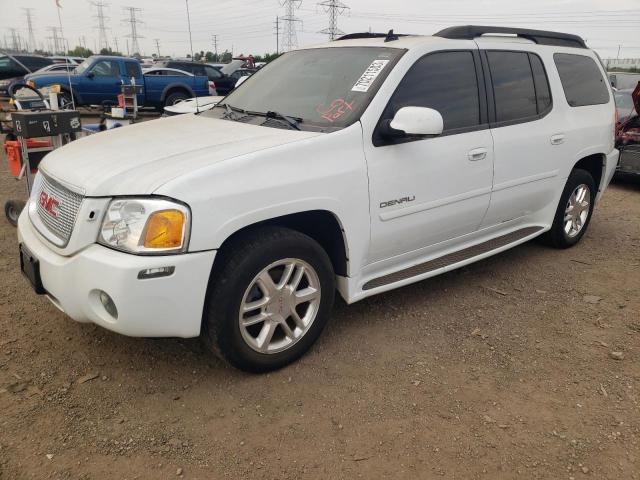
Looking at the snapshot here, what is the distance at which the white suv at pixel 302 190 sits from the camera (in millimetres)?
2350

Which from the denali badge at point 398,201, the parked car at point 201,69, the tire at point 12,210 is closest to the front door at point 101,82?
the parked car at point 201,69

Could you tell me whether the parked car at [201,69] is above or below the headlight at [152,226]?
below

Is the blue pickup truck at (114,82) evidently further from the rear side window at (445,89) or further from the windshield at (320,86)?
the rear side window at (445,89)

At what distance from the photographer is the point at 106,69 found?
15.2m

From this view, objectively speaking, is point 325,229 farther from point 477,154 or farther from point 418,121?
point 477,154

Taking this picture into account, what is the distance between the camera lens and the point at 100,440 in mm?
2344

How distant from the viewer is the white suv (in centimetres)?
235

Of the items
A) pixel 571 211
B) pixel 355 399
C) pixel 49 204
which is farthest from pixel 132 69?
pixel 355 399

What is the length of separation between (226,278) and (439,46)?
2082 millimetres

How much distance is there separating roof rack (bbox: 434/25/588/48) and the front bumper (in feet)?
7.94

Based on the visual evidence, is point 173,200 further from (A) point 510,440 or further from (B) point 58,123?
(B) point 58,123

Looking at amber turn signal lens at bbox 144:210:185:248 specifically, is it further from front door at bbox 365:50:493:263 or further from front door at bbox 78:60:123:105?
front door at bbox 78:60:123:105

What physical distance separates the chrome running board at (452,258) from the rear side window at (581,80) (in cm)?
119

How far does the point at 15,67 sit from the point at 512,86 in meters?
5.64
